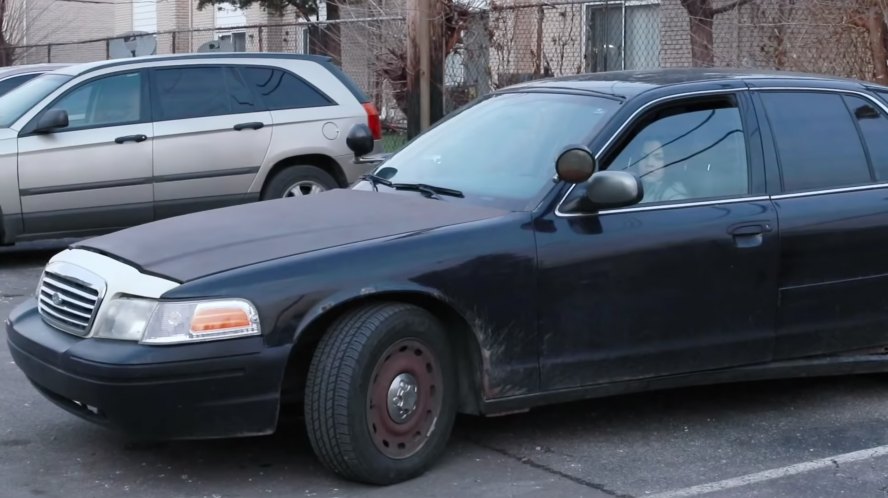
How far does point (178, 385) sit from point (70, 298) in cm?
79

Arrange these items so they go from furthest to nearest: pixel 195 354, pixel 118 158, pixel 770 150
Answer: pixel 118 158
pixel 770 150
pixel 195 354

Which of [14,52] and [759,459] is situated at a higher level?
[14,52]

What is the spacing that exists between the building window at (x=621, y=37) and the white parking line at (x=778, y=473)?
1214 cm

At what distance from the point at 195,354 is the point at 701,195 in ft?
8.00

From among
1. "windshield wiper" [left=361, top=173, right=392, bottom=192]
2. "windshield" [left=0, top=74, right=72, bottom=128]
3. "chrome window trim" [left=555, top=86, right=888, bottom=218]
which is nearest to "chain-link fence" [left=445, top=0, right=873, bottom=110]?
"windshield" [left=0, top=74, right=72, bottom=128]

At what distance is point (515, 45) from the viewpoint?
56.2ft

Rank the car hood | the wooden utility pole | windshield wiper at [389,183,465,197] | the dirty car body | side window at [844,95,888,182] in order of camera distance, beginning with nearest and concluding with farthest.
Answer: the dirty car body, the car hood, windshield wiper at [389,183,465,197], side window at [844,95,888,182], the wooden utility pole

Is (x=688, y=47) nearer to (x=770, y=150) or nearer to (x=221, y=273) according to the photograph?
(x=770, y=150)

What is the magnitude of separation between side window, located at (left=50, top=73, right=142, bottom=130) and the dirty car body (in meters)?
4.77

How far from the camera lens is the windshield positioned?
10242mm

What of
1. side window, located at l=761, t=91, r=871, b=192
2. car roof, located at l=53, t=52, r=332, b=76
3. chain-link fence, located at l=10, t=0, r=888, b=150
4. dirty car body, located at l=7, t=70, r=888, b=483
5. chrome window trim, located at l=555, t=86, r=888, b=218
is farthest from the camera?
chain-link fence, located at l=10, t=0, r=888, b=150

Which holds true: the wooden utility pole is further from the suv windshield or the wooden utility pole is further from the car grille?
the car grille

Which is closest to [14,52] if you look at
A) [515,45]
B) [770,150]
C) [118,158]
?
[515,45]

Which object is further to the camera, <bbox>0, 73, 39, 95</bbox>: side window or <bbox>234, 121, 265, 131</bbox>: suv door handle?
<bbox>0, 73, 39, 95</bbox>: side window
